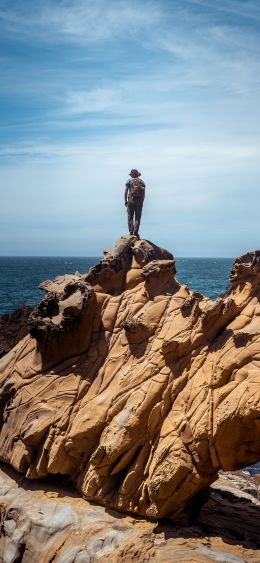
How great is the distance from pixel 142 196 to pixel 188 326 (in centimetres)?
453

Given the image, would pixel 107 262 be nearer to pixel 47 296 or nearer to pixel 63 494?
pixel 47 296

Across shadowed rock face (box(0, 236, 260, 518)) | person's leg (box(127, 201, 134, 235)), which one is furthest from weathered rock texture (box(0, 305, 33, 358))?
person's leg (box(127, 201, 134, 235))

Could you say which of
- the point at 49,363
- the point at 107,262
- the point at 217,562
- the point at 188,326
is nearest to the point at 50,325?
the point at 49,363

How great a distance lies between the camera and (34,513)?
32.1 ft

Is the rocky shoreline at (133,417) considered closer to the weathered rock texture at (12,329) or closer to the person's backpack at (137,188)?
the weathered rock texture at (12,329)

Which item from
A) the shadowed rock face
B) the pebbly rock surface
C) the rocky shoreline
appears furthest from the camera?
the shadowed rock face

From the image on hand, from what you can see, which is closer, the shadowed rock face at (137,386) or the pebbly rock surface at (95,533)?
the pebbly rock surface at (95,533)

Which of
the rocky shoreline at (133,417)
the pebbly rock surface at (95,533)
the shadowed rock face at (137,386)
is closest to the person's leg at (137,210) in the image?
the shadowed rock face at (137,386)

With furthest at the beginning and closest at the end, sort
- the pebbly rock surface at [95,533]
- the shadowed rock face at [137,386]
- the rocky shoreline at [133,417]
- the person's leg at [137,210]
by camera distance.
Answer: the person's leg at [137,210], the shadowed rock face at [137,386], the rocky shoreline at [133,417], the pebbly rock surface at [95,533]

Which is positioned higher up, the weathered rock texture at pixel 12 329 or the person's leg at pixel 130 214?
the person's leg at pixel 130 214

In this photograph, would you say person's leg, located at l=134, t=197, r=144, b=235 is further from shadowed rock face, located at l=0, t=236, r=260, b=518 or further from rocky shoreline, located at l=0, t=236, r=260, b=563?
rocky shoreline, located at l=0, t=236, r=260, b=563

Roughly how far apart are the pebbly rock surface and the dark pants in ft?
19.2

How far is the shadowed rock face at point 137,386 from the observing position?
939 centimetres

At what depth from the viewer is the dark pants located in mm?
13812
